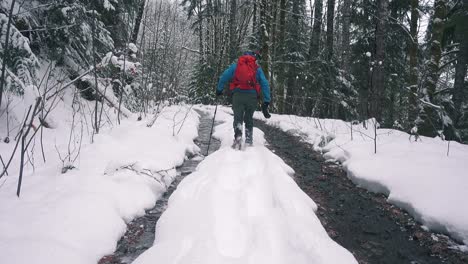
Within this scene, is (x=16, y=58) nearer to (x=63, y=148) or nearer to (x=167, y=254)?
(x=63, y=148)

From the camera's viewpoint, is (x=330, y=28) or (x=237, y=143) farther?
(x=330, y=28)

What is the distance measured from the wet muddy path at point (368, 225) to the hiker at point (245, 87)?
1633 mm

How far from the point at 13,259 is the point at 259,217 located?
205 cm

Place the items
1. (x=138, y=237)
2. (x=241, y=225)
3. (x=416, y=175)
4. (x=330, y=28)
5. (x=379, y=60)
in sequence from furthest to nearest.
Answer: (x=330, y=28)
(x=379, y=60)
(x=416, y=175)
(x=138, y=237)
(x=241, y=225)

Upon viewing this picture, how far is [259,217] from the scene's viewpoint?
10.6 feet

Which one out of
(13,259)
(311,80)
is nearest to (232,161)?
(13,259)

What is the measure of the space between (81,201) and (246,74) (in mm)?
4141

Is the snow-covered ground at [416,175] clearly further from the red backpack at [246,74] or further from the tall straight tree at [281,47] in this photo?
the tall straight tree at [281,47]

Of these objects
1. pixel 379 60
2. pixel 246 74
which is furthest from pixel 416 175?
pixel 379 60

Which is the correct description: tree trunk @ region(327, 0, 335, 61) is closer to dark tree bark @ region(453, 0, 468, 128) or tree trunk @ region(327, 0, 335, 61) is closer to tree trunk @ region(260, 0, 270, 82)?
tree trunk @ region(260, 0, 270, 82)

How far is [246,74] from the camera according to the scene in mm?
6512

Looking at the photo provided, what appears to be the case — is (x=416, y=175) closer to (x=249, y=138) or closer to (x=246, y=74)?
(x=249, y=138)

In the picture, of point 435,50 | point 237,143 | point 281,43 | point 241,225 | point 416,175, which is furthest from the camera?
point 281,43

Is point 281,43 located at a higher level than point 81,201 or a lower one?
higher
